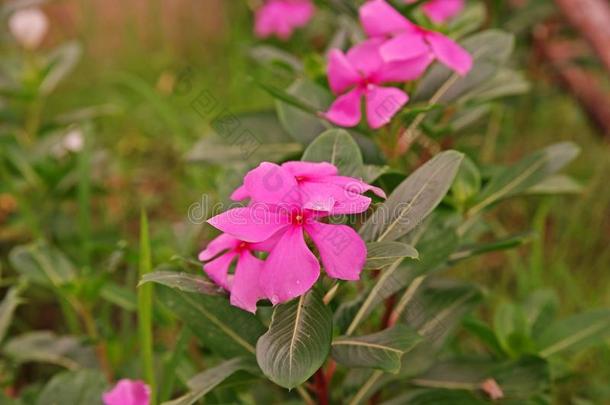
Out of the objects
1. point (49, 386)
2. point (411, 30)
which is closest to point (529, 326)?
point (411, 30)

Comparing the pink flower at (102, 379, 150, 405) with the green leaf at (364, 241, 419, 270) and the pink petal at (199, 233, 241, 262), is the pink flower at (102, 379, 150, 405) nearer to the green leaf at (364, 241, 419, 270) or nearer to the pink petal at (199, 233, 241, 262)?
the pink petal at (199, 233, 241, 262)

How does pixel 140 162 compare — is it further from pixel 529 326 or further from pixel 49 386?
pixel 529 326

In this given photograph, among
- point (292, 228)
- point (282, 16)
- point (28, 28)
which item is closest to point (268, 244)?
point (292, 228)

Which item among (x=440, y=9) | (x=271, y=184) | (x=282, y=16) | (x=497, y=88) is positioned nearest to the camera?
(x=271, y=184)

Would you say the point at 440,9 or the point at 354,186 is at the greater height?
the point at 354,186

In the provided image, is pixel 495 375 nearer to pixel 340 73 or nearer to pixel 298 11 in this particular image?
pixel 340 73

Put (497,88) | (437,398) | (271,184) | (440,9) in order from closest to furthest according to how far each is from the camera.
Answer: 1. (271,184)
2. (437,398)
3. (497,88)
4. (440,9)

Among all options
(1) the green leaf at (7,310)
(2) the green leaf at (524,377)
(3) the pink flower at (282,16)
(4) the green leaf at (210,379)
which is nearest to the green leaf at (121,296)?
(1) the green leaf at (7,310)

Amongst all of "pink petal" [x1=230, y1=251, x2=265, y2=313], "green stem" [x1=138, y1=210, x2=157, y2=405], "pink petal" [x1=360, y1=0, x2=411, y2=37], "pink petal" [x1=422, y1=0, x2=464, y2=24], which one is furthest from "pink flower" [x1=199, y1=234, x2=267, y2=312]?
"pink petal" [x1=422, y1=0, x2=464, y2=24]
